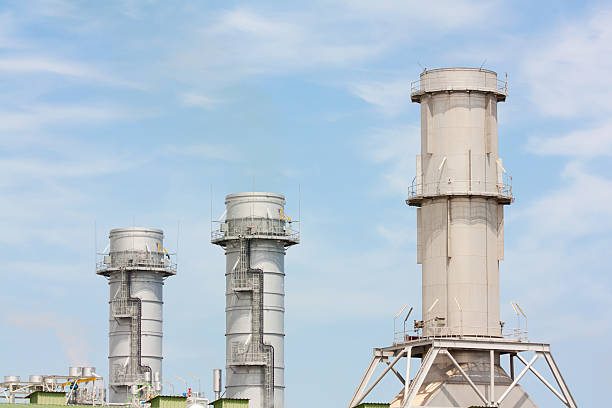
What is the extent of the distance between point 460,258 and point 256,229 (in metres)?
43.3

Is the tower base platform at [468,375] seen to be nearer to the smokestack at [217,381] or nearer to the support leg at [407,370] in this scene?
the support leg at [407,370]

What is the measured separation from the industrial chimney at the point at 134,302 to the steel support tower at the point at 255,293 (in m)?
14.2

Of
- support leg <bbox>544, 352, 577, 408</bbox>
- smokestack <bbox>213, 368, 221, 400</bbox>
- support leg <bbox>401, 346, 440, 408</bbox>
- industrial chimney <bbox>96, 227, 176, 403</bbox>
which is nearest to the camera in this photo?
support leg <bbox>401, 346, 440, 408</bbox>

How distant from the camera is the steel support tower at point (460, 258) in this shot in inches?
3971

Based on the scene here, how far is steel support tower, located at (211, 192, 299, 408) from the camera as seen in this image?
461 feet

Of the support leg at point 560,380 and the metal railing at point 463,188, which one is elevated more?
the metal railing at point 463,188

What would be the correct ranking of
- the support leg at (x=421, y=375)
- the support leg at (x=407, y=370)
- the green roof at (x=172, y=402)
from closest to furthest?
the green roof at (x=172, y=402)
the support leg at (x=421, y=375)
the support leg at (x=407, y=370)

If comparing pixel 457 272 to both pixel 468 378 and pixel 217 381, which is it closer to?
pixel 468 378

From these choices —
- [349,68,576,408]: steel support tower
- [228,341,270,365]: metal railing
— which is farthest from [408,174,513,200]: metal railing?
[228,341,270,365]: metal railing

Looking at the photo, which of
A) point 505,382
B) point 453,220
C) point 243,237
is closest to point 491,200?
point 453,220

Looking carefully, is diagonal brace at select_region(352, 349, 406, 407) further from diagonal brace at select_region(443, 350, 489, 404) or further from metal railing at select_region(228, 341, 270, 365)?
metal railing at select_region(228, 341, 270, 365)

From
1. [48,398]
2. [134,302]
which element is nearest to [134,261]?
[134,302]

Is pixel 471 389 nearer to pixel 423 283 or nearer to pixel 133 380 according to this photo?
pixel 423 283

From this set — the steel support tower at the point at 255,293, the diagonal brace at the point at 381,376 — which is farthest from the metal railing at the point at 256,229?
the diagonal brace at the point at 381,376
